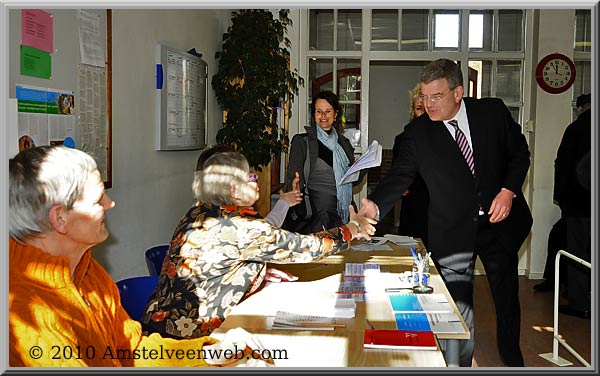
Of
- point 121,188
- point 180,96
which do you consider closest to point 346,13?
point 180,96

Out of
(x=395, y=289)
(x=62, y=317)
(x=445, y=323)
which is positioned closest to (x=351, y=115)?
(x=395, y=289)

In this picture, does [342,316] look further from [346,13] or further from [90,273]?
[346,13]

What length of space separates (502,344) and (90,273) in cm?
281

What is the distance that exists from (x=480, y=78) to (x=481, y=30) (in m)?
0.50

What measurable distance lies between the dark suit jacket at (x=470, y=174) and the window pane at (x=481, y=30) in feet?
12.3

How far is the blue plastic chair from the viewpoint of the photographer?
110 inches

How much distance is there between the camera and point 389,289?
2797mm

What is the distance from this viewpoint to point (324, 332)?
2.19m

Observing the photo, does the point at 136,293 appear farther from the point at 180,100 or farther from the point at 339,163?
the point at 339,163

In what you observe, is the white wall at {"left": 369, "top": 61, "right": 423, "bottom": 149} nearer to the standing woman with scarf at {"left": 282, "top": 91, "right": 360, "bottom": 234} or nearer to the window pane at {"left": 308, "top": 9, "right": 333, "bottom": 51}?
the window pane at {"left": 308, "top": 9, "right": 333, "bottom": 51}

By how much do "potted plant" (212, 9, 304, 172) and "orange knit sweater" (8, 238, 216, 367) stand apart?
3.94 meters

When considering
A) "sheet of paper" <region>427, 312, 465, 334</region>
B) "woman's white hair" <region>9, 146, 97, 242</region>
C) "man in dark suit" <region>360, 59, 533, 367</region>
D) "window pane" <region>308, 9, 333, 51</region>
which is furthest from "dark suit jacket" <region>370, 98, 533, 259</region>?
"window pane" <region>308, 9, 333, 51</region>

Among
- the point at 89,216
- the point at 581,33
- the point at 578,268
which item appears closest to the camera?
the point at 89,216

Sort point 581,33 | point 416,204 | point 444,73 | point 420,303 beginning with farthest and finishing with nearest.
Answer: point 581,33, point 416,204, point 444,73, point 420,303
